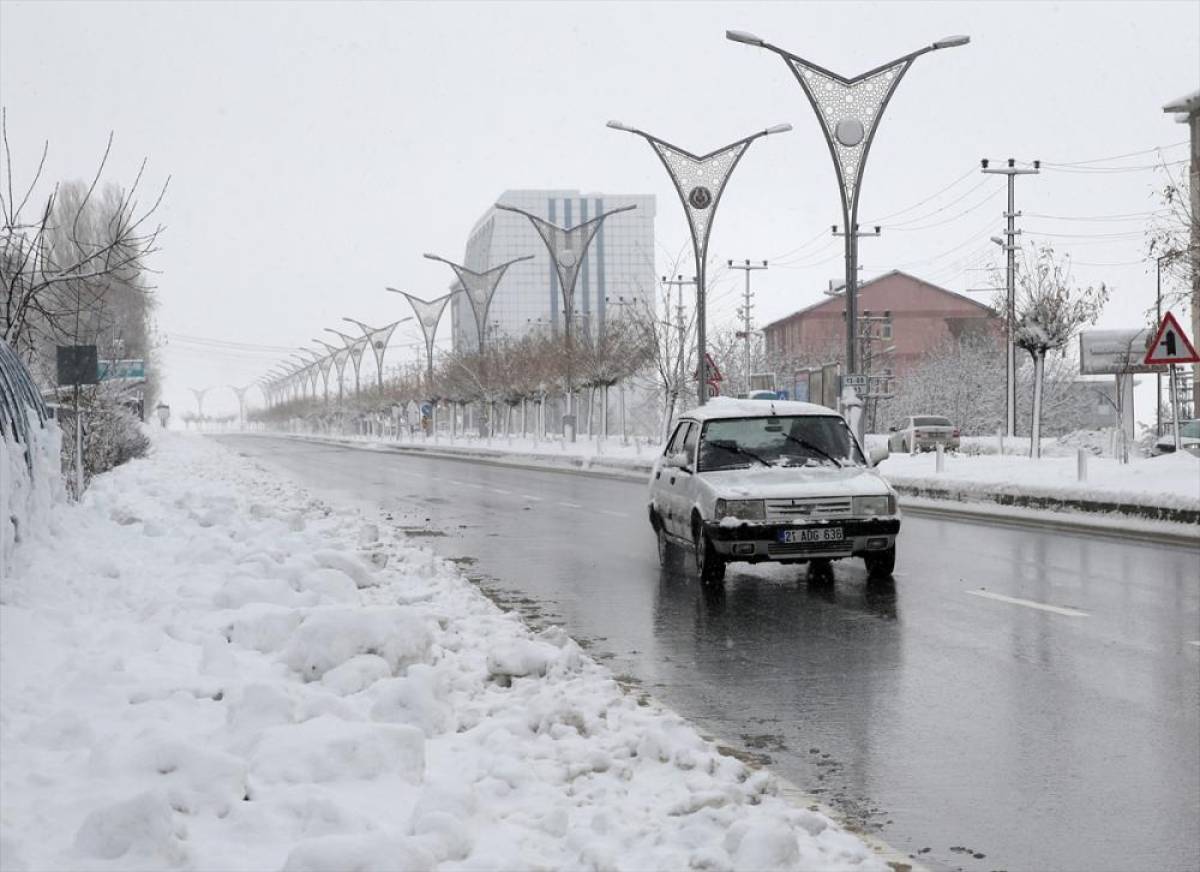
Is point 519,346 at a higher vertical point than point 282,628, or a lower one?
higher

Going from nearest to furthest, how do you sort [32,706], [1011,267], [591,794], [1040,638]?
[591,794] < [32,706] < [1040,638] < [1011,267]

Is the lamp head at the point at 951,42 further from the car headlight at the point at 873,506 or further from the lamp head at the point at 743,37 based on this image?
the car headlight at the point at 873,506

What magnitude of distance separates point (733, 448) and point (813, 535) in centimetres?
164

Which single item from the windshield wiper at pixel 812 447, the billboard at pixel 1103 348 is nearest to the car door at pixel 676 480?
the windshield wiper at pixel 812 447

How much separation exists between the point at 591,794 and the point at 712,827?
0.57 meters

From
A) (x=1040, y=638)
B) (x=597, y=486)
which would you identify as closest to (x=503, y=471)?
(x=597, y=486)

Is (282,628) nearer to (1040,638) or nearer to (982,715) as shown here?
(982,715)

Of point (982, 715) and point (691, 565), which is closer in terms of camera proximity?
point (982, 715)

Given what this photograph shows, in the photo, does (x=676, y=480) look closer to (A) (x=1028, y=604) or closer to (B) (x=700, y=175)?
(A) (x=1028, y=604)

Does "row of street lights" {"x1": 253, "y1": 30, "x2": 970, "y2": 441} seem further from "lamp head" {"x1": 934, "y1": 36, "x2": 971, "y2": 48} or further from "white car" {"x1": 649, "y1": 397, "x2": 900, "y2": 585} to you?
"white car" {"x1": 649, "y1": 397, "x2": 900, "y2": 585}

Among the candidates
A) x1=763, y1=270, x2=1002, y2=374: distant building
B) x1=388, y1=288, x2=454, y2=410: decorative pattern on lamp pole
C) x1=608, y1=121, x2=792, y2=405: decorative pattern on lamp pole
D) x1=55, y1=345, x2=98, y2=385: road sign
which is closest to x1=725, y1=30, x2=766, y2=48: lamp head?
x1=608, y1=121, x2=792, y2=405: decorative pattern on lamp pole

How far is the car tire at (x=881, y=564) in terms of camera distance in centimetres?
1223

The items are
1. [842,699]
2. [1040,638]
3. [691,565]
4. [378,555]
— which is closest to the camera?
[842,699]

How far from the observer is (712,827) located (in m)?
4.55
